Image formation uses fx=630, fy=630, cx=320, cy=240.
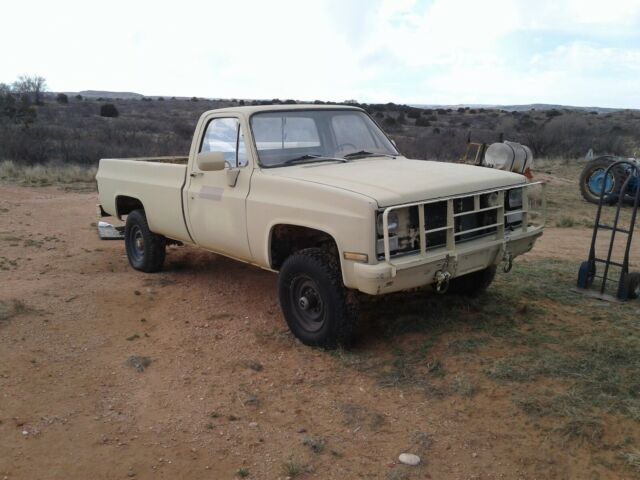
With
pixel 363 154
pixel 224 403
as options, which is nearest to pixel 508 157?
pixel 363 154

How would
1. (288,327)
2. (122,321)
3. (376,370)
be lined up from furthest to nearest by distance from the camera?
(122,321), (288,327), (376,370)

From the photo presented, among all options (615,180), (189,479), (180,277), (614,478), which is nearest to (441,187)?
(614,478)

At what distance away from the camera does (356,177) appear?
15.4 ft

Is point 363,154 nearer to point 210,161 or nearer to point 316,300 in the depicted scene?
point 210,161

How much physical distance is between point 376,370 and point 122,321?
8.14 ft

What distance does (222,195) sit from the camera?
5.50m

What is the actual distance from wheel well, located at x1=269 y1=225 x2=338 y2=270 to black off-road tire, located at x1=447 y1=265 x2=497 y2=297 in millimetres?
1523

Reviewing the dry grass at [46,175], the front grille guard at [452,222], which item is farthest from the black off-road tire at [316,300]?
the dry grass at [46,175]

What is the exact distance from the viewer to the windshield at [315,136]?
17.7ft

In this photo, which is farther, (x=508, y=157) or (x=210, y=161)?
(x=508, y=157)

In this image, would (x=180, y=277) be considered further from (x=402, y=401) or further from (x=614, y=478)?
(x=614, y=478)

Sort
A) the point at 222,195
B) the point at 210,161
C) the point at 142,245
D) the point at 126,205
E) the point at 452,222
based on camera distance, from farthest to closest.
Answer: the point at 126,205 < the point at 142,245 < the point at 222,195 < the point at 210,161 < the point at 452,222

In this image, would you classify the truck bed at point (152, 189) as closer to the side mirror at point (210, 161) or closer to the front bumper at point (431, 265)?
the side mirror at point (210, 161)

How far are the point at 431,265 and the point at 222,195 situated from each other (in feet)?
6.64
